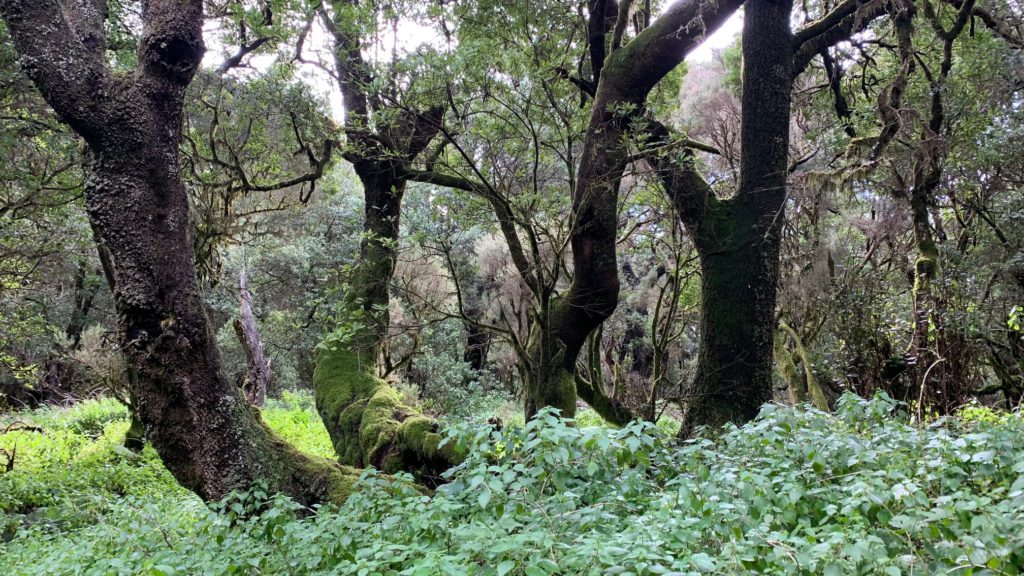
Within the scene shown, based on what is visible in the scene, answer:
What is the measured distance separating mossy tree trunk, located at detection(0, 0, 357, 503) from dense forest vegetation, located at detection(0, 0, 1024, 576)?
0.02m

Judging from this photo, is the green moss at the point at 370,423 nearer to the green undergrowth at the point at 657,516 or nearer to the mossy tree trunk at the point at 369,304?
the mossy tree trunk at the point at 369,304

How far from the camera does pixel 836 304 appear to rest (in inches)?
311

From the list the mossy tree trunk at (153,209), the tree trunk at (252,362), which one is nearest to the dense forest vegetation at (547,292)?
the mossy tree trunk at (153,209)

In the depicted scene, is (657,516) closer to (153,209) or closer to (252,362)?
(153,209)

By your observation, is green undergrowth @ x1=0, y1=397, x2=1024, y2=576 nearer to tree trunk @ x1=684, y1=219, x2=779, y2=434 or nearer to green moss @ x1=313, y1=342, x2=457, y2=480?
tree trunk @ x1=684, y1=219, x2=779, y2=434

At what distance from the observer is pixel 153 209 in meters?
3.69

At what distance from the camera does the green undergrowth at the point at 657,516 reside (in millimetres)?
1699

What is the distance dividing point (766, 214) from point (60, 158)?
805cm

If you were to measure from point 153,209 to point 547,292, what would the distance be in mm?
2931

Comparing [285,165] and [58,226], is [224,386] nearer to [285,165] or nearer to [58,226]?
[285,165]

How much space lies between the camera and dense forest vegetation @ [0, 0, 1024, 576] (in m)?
2.34

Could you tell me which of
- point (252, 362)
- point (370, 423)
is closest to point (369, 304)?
point (370, 423)

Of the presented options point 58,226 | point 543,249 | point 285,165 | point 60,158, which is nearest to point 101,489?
point 60,158

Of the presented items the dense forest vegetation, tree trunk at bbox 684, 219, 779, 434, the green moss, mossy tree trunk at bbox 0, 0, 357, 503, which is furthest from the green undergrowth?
the green moss
